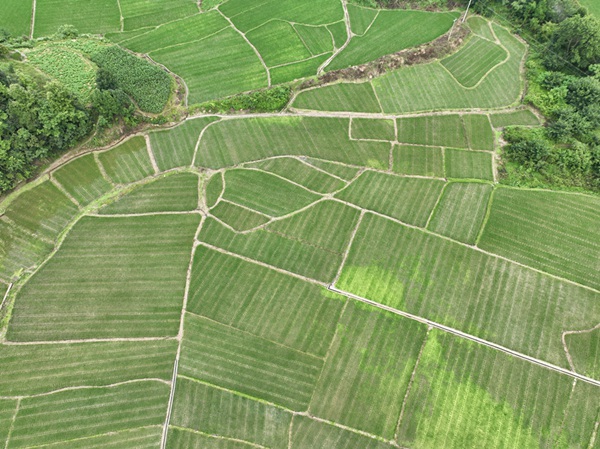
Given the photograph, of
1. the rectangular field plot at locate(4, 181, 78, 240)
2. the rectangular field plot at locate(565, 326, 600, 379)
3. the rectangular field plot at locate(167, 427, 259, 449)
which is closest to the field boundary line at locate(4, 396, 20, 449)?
the rectangular field plot at locate(167, 427, 259, 449)

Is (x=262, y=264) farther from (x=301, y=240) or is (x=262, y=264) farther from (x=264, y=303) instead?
(x=301, y=240)

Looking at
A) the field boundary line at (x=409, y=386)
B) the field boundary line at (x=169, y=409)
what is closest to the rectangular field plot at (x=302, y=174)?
the field boundary line at (x=409, y=386)

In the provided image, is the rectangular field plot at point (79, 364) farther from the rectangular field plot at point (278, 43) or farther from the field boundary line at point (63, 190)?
the rectangular field plot at point (278, 43)

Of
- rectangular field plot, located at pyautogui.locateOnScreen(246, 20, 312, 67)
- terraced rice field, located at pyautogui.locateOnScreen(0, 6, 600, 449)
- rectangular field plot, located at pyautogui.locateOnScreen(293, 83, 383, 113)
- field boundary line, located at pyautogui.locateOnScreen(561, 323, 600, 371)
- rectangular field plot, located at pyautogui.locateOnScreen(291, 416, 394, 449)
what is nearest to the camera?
rectangular field plot, located at pyautogui.locateOnScreen(291, 416, 394, 449)

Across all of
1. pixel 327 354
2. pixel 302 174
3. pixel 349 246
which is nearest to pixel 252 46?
pixel 302 174

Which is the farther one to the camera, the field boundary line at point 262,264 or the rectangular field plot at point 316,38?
the rectangular field plot at point 316,38

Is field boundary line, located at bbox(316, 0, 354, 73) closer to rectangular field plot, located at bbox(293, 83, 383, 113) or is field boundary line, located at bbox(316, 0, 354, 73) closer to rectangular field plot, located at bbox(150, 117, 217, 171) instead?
rectangular field plot, located at bbox(293, 83, 383, 113)

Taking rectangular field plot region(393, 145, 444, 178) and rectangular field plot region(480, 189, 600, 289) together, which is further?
rectangular field plot region(393, 145, 444, 178)
